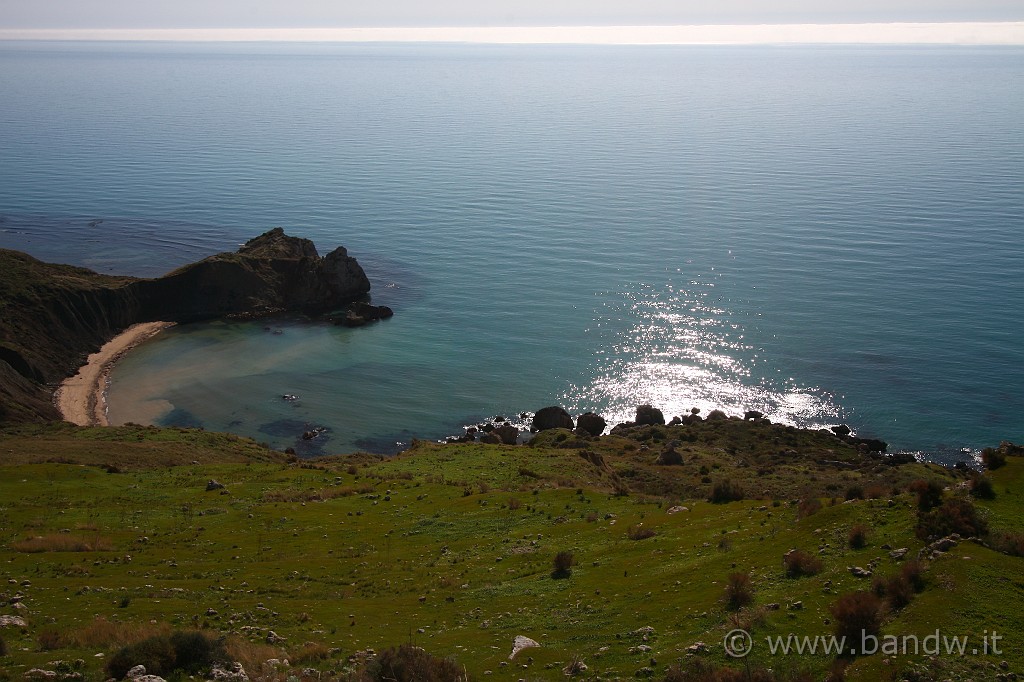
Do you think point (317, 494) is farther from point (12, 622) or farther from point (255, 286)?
point (255, 286)

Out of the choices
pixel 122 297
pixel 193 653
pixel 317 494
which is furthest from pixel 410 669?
pixel 122 297

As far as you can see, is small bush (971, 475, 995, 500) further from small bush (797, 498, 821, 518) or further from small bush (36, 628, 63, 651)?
small bush (36, 628, 63, 651)

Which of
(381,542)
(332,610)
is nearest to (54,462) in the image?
(381,542)

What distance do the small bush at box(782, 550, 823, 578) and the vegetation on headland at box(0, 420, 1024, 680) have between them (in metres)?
0.06

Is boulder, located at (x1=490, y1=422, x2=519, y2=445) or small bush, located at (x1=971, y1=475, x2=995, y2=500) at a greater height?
small bush, located at (x1=971, y1=475, x2=995, y2=500)

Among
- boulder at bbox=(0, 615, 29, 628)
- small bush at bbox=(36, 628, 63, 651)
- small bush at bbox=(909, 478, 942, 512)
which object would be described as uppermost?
small bush at bbox=(909, 478, 942, 512)

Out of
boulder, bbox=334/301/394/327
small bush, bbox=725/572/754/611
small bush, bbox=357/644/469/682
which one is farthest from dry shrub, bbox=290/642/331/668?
boulder, bbox=334/301/394/327

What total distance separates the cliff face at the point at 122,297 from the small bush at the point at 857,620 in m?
71.7

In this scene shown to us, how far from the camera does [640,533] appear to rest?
112 ft

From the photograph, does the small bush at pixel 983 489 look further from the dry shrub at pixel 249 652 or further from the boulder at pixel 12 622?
the boulder at pixel 12 622

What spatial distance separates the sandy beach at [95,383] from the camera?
77.7m

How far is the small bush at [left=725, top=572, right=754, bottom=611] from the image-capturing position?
25078mm

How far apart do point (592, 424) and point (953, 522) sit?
4746cm

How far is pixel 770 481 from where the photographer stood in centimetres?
5497
